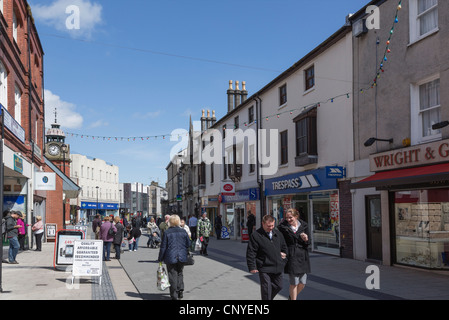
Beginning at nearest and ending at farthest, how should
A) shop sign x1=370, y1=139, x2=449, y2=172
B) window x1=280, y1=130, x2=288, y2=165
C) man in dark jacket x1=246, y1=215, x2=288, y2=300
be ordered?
man in dark jacket x1=246, y1=215, x2=288, y2=300 < shop sign x1=370, y1=139, x2=449, y2=172 < window x1=280, y1=130, x2=288, y2=165

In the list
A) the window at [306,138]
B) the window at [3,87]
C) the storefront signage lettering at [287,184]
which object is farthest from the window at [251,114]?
the window at [3,87]

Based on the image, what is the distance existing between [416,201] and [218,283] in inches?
248

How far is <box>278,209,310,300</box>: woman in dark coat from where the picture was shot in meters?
7.98

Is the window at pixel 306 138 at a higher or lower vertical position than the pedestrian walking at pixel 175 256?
higher

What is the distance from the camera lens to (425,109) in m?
13.1

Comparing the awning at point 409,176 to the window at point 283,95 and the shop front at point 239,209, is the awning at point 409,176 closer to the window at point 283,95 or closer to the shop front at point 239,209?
the window at point 283,95

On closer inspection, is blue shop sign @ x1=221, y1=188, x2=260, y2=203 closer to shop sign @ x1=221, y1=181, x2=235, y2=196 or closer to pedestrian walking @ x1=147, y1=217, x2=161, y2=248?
shop sign @ x1=221, y1=181, x2=235, y2=196

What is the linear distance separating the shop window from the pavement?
0.37 metres

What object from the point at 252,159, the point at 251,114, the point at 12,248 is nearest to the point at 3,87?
the point at 12,248

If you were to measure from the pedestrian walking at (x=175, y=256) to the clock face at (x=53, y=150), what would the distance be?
A: 5285 centimetres

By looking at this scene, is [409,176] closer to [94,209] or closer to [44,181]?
[44,181]

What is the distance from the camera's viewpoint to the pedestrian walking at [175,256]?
898 centimetres

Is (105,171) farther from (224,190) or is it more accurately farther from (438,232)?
(438,232)

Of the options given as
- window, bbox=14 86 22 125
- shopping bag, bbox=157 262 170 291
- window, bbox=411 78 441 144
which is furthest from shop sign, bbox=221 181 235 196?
shopping bag, bbox=157 262 170 291
